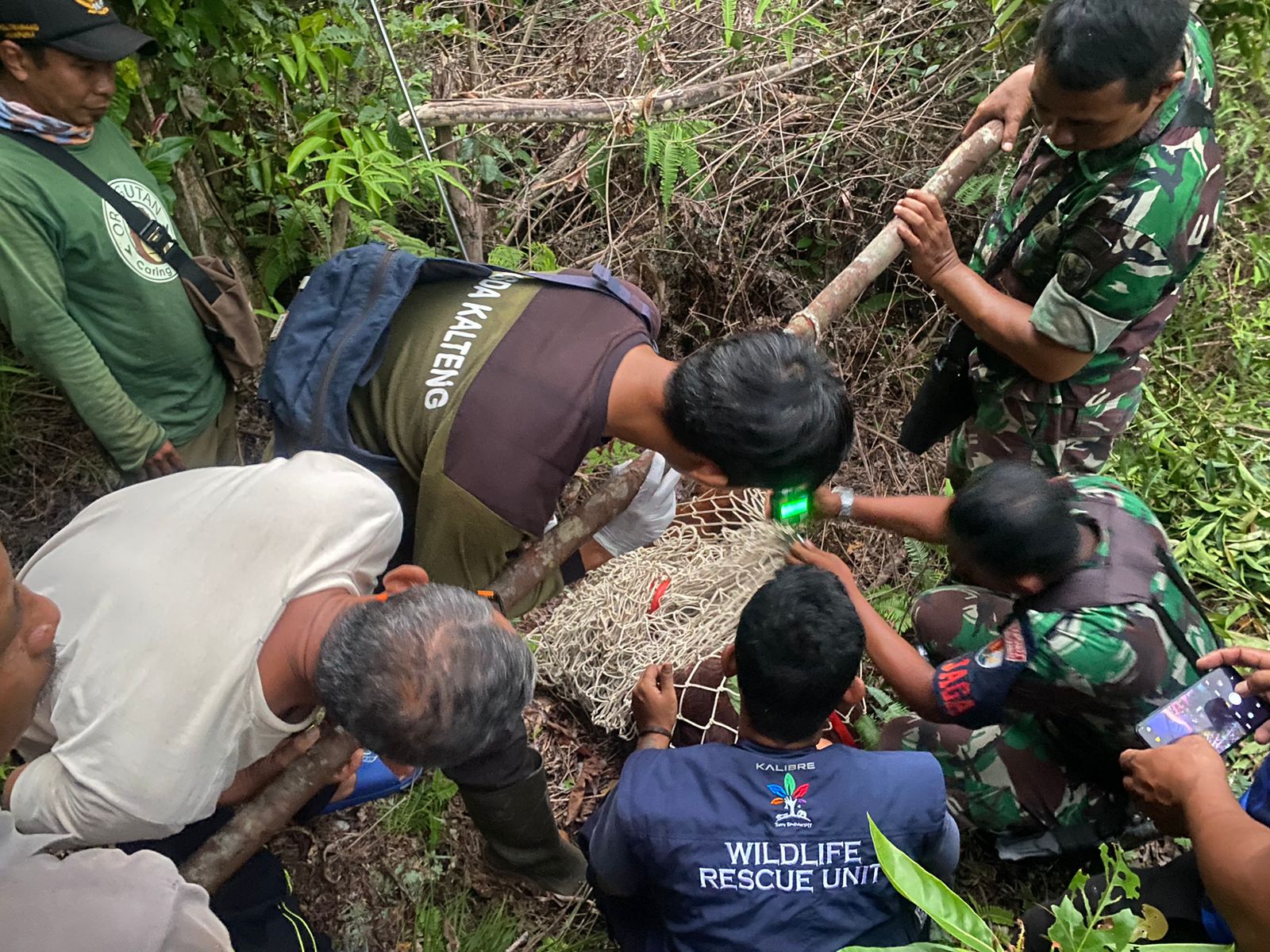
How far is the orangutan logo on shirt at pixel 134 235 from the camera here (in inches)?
97.8

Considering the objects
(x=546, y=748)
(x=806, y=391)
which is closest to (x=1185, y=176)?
(x=806, y=391)

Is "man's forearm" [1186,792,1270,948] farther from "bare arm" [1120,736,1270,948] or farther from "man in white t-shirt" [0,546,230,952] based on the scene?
"man in white t-shirt" [0,546,230,952]

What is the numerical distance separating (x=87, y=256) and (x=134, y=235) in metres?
0.17

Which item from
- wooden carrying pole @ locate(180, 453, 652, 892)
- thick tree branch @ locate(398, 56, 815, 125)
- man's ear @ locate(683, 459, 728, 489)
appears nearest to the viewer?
wooden carrying pole @ locate(180, 453, 652, 892)

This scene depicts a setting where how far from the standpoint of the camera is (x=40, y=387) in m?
3.35

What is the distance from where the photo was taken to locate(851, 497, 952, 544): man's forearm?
3008 millimetres

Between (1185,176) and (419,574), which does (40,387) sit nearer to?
(419,574)

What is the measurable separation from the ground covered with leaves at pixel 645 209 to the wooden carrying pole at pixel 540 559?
642 millimetres

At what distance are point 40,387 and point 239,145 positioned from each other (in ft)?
4.15

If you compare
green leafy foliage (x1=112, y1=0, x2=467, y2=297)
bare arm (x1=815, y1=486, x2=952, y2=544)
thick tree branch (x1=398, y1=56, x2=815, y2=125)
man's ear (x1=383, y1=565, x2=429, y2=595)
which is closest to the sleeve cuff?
bare arm (x1=815, y1=486, x2=952, y2=544)

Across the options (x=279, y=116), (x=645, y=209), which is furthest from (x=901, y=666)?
(x=279, y=116)

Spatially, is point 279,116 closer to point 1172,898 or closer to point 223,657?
point 223,657

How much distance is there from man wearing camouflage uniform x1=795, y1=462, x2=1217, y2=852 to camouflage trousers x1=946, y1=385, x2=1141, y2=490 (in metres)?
0.37

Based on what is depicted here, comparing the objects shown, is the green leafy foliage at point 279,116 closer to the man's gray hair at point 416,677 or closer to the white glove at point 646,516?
the white glove at point 646,516
